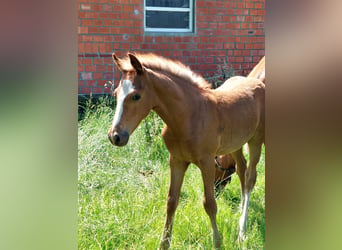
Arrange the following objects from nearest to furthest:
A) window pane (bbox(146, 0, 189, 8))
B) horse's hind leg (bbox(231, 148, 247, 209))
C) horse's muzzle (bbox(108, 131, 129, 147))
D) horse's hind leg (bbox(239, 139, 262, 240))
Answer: horse's muzzle (bbox(108, 131, 129, 147))
horse's hind leg (bbox(239, 139, 262, 240))
horse's hind leg (bbox(231, 148, 247, 209))
window pane (bbox(146, 0, 189, 8))

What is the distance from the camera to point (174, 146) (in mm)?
2621

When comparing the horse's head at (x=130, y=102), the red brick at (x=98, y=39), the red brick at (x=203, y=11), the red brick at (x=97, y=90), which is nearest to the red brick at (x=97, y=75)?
the red brick at (x=97, y=90)

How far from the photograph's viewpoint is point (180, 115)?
8.46 ft

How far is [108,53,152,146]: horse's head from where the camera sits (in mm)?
2277

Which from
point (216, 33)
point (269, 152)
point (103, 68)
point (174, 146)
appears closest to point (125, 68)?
point (174, 146)

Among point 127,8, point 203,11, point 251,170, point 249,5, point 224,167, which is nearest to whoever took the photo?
point 251,170

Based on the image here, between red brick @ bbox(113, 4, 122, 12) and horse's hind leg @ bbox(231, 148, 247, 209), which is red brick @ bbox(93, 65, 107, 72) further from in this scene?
horse's hind leg @ bbox(231, 148, 247, 209)

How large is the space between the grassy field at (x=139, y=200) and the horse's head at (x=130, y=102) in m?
0.67

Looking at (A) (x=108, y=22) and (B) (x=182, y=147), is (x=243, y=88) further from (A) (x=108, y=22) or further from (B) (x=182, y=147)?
(A) (x=108, y=22)

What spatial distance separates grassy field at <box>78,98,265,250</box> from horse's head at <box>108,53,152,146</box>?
0.67m

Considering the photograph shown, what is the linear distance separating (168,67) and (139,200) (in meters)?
1.01

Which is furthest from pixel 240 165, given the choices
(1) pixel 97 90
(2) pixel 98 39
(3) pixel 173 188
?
(2) pixel 98 39

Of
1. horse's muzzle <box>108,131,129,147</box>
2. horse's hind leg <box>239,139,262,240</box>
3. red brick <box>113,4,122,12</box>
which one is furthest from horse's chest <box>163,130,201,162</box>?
red brick <box>113,4,122,12</box>

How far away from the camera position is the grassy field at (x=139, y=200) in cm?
274
